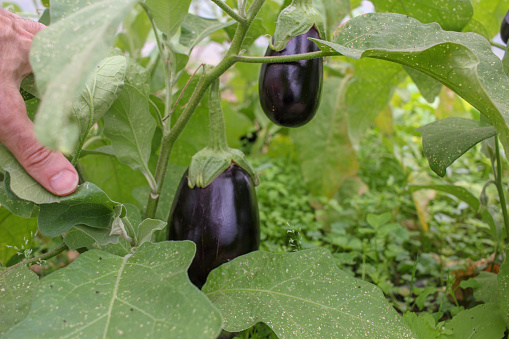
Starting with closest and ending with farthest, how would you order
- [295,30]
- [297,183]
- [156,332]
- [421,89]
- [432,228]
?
[156,332]
[295,30]
[421,89]
[432,228]
[297,183]

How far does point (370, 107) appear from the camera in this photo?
1.39m

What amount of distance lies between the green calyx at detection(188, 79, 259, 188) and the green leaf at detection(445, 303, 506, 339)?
1.42 ft

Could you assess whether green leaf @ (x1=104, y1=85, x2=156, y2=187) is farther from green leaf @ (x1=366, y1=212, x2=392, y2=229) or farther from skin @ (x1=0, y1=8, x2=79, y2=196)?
green leaf @ (x1=366, y1=212, x2=392, y2=229)

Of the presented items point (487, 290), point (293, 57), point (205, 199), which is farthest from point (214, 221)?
point (487, 290)

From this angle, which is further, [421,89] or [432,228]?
[432,228]

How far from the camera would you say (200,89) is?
0.77 metres

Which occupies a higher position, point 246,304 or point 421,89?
point 421,89

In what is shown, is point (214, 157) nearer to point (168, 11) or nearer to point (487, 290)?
point (168, 11)

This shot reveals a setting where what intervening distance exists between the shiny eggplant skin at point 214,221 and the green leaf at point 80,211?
0.49ft

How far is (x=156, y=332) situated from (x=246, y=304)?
0.21m

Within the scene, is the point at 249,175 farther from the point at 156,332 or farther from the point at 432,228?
the point at 432,228

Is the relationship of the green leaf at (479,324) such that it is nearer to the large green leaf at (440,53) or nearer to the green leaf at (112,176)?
the large green leaf at (440,53)

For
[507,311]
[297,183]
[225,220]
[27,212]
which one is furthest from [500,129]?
[297,183]

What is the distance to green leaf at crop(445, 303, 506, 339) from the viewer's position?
0.73 meters
